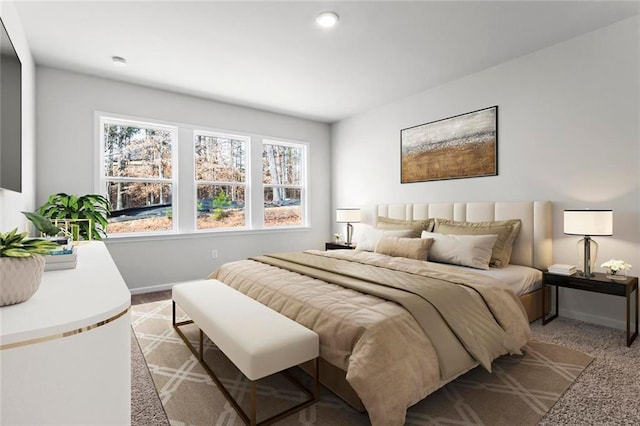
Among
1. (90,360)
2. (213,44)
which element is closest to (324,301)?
(90,360)

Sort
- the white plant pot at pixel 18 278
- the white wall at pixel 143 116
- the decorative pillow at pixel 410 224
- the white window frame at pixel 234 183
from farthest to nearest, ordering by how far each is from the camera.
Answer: the white window frame at pixel 234 183 → the decorative pillow at pixel 410 224 → the white wall at pixel 143 116 → the white plant pot at pixel 18 278

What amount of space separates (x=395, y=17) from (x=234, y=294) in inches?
102

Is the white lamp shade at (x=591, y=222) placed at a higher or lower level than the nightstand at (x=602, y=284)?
higher

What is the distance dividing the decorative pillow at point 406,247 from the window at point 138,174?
9.51 feet

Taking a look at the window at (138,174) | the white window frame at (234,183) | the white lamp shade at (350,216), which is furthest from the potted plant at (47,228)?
the white lamp shade at (350,216)

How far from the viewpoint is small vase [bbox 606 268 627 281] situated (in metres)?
2.68

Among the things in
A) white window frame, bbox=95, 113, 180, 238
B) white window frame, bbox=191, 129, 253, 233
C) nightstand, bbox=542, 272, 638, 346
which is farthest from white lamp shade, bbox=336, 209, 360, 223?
nightstand, bbox=542, 272, 638, 346

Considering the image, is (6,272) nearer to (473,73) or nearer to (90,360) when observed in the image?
(90,360)

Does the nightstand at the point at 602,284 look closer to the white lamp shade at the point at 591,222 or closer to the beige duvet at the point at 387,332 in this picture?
the white lamp shade at the point at 591,222

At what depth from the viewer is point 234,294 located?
2494 mm

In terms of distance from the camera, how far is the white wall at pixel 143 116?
3.60 m

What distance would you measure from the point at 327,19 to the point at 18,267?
104 inches

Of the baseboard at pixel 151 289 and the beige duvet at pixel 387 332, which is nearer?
the beige duvet at pixel 387 332

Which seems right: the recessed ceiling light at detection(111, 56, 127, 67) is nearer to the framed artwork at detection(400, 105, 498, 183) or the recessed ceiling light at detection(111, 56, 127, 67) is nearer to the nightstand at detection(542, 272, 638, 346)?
the framed artwork at detection(400, 105, 498, 183)
